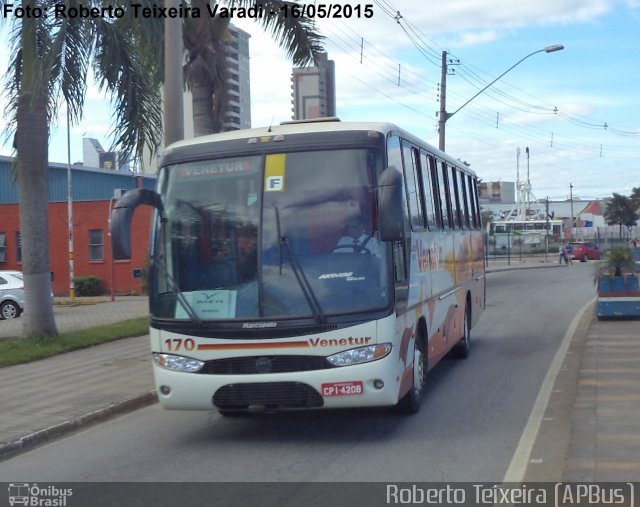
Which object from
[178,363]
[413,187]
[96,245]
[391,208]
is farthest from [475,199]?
[96,245]

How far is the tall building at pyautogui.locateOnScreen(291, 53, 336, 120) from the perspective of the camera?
70.2ft

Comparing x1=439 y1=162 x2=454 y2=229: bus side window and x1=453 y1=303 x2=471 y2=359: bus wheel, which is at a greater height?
x1=439 y1=162 x2=454 y2=229: bus side window

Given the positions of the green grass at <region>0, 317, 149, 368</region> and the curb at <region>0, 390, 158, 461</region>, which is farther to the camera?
the green grass at <region>0, 317, 149, 368</region>

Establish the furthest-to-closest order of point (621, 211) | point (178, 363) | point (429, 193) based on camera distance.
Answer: point (621, 211), point (429, 193), point (178, 363)

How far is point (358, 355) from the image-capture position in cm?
830

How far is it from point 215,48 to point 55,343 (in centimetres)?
661

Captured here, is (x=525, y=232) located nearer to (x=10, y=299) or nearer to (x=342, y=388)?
(x=10, y=299)

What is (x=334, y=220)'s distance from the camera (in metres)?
8.52

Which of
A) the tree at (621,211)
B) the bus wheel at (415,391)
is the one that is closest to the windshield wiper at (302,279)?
the bus wheel at (415,391)

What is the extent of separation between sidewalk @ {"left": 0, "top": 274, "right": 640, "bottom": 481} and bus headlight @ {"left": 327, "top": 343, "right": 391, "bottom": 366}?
1732 millimetres

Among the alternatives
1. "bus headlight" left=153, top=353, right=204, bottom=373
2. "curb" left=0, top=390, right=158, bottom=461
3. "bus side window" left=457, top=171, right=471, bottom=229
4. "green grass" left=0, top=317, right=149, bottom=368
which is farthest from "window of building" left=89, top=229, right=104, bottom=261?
"bus headlight" left=153, top=353, right=204, bottom=373

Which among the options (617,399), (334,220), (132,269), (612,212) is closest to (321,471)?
(334,220)

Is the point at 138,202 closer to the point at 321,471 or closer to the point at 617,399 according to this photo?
the point at 321,471

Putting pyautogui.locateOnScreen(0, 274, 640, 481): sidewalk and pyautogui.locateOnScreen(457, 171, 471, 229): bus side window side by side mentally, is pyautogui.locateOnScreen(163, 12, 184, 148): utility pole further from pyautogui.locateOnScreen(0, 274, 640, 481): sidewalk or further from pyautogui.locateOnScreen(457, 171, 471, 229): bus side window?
pyautogui.locateOnScreen(457, 171, 471, 229): bus side window
